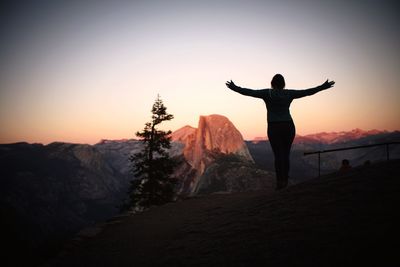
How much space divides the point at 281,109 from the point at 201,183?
230 feet

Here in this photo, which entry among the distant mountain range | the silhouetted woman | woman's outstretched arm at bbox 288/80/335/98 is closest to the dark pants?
the silhouetted woman

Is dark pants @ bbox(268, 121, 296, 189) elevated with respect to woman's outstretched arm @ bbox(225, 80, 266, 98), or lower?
lower

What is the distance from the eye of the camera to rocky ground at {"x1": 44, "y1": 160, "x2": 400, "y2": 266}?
256 centimetres

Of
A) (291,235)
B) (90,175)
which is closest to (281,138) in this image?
(291,235)

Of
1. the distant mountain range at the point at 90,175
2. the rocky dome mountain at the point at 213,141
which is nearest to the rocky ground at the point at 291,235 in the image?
the distant mountain range at the point at 90,175

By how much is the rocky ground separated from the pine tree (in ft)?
44.9

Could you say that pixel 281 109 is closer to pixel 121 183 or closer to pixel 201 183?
pixel 201 183

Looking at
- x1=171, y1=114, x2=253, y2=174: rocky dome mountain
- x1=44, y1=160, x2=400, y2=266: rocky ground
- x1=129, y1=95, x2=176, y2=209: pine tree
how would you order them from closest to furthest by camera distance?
x1=44, y1=160, x2=400, y2=266: rocky ground < x1=129, y1=95, x2=176, y2=209: pine tree < x1=171, y1=114, x2=253, y2=174: rocky dome mountain

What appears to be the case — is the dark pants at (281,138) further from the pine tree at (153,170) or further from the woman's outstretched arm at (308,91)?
the pine tree at (153,170)

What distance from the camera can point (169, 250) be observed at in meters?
4.13

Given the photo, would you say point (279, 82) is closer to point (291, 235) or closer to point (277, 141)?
point (277, 141)

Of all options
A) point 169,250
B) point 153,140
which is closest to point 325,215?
point 169,250

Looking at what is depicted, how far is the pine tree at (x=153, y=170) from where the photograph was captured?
19.6 metres

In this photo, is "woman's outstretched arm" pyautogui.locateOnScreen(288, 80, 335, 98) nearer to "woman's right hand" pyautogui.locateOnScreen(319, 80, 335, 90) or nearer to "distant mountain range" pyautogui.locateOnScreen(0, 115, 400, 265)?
"woman's right hand" pyautogui.locateOnScreen(319, 80, 335, 90)
